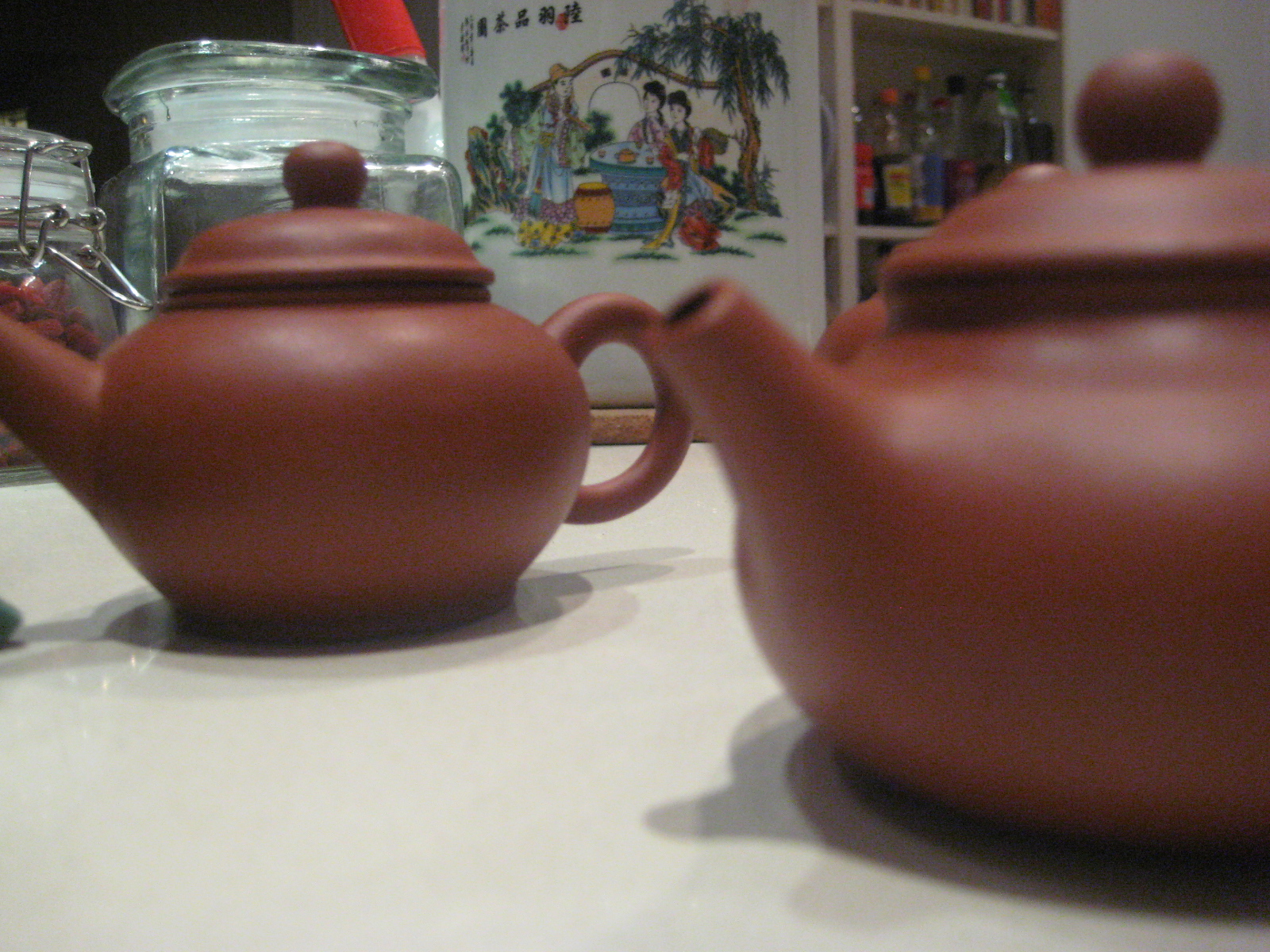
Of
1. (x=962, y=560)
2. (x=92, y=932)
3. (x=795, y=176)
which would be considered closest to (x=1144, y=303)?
(x=962, y=560)

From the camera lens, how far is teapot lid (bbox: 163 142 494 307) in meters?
0.52

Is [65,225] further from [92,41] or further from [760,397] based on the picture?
[760,397]

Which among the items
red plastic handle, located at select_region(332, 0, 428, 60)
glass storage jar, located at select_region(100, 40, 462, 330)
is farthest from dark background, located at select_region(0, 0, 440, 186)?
red plastic handle, located at select_region(332, 0, 428, 60)

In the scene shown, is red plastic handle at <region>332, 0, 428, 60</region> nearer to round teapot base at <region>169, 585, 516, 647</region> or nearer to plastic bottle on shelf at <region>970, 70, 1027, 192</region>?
round teapot base at <region>169, 585, 516, 647</region>

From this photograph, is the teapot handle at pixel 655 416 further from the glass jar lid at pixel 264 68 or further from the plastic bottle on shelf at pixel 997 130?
the plastic bottle on shelf at pixel 997 130

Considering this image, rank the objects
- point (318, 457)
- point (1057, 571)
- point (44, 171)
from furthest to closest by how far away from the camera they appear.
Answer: point (44, 171) → point (318, 457) → point (1057, 571)

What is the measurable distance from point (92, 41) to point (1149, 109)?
1.37 meters

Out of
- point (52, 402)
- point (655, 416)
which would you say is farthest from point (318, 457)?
point (655, 416)

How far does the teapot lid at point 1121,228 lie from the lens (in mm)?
278

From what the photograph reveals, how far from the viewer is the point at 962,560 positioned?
267 millimetres

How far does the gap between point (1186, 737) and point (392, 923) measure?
0.19m

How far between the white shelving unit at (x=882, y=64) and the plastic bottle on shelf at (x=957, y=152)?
0.22 ft

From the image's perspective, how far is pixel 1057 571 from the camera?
256mm

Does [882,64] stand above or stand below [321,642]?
above
